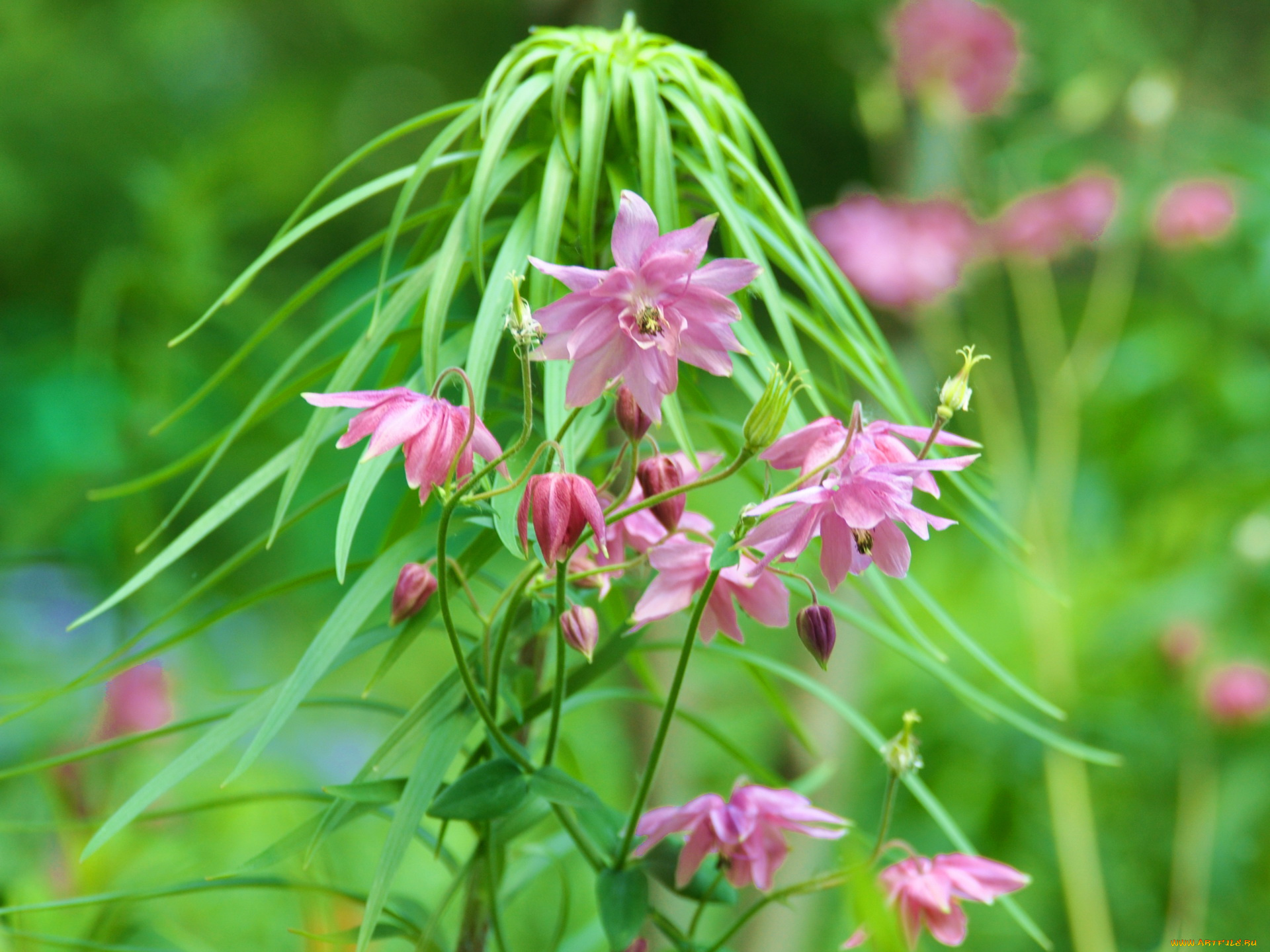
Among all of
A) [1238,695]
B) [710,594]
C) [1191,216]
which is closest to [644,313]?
[710,594]

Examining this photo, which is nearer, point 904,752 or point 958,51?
point 904,752

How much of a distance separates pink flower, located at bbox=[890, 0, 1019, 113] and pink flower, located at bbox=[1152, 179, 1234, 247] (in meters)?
0.26

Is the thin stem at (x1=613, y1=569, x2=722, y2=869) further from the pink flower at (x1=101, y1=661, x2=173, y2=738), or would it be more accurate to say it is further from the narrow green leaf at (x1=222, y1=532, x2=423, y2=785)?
the pink flower at (x1=101, y1=661, x2=173, y2=738)

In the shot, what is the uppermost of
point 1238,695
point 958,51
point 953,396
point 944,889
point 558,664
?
point 958,51

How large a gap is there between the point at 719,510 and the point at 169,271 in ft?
3.60

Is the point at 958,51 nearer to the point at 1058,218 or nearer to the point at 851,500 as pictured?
the point at 1058,218

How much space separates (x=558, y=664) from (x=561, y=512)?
7cm

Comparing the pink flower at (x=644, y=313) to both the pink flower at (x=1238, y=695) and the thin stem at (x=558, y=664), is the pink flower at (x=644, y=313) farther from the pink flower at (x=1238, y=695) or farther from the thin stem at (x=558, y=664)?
the pink flower at (x=1238, y=695)

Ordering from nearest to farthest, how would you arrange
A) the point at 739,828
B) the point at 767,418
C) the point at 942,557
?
the point at 767,418 → the point at 739,828 → the point at 942,557

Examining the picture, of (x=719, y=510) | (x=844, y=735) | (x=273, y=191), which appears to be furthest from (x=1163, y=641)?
(x=273, y=191)

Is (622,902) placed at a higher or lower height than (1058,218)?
lower

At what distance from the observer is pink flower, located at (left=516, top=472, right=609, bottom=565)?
307 millimetres

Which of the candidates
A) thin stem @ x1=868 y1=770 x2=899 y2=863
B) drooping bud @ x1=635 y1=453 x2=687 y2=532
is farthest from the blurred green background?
drooping bud @ x1=635 y1=453 x2=687 y2=532

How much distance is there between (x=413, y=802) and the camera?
1.16ft
